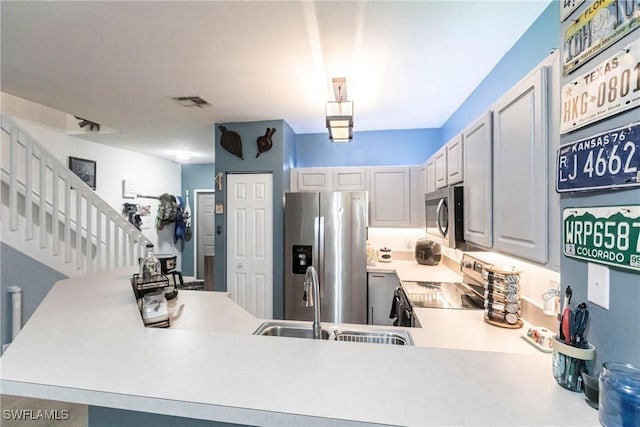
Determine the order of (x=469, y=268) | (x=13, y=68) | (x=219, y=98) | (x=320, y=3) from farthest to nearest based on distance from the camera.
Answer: (x=219, y=98) < (x=469, y=268) < (x=13, y=68) < (x=320, y=3)

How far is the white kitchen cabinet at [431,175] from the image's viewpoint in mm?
2729

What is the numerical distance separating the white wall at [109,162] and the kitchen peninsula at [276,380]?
12.7 ft

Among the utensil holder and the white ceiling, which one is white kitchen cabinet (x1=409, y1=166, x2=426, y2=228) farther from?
the utensil holder

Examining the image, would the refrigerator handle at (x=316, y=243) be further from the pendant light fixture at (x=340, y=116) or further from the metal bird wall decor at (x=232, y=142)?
the metal bird wall decor at (x=232, y=142)

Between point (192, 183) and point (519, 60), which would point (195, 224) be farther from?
point (519, 60)

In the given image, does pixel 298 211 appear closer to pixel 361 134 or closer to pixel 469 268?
pixel 361 134

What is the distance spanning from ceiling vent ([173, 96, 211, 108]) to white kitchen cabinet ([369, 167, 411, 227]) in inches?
81.1

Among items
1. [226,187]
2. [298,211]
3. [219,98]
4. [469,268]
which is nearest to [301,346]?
[469,268]

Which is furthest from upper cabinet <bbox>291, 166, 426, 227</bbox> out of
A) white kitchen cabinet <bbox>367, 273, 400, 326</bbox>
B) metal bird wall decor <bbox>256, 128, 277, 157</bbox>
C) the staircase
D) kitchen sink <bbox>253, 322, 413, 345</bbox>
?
the staircase

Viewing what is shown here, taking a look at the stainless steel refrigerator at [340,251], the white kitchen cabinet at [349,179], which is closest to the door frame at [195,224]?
the white kitchen cabinet at [349,179]

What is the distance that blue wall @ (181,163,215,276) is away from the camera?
6262mm

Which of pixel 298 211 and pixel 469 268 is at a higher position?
pixel 298 211

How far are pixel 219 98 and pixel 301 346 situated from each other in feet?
8.57

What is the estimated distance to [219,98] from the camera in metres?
2.82
